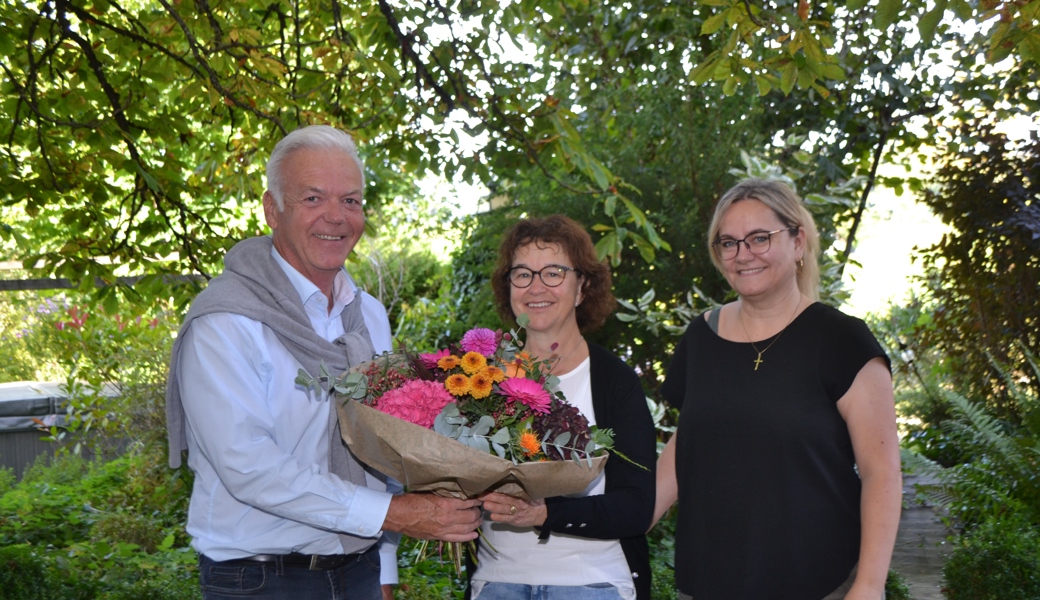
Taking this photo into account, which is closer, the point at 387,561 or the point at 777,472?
the point at 777,472

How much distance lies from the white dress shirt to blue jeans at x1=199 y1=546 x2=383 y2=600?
39 millimetres

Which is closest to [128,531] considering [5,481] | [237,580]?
[5,481]

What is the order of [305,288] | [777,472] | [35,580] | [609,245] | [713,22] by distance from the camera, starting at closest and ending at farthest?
1. [777,472]
2. [305,288]
3. [713,22]
4. [609,245]
5. [35,580]

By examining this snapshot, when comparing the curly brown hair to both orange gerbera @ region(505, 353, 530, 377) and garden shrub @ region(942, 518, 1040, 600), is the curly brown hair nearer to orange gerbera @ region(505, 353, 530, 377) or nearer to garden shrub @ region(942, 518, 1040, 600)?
orange gerbera @ region(505, 353, 530, 377)

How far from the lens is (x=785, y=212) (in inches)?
97.9

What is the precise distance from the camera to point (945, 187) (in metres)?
7.95

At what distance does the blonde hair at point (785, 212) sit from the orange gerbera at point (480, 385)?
926mm

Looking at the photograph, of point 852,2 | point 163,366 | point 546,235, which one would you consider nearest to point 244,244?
point 546,235

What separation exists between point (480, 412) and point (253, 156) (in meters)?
3.85

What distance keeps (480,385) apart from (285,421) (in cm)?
56

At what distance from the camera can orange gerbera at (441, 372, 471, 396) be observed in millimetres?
1962

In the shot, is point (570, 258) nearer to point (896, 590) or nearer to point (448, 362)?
point (448, 362)

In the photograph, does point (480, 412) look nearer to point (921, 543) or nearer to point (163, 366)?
point (921, 543)

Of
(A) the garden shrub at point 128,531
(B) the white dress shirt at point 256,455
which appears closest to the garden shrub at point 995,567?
(B) the white dress shirt at point 256,455
